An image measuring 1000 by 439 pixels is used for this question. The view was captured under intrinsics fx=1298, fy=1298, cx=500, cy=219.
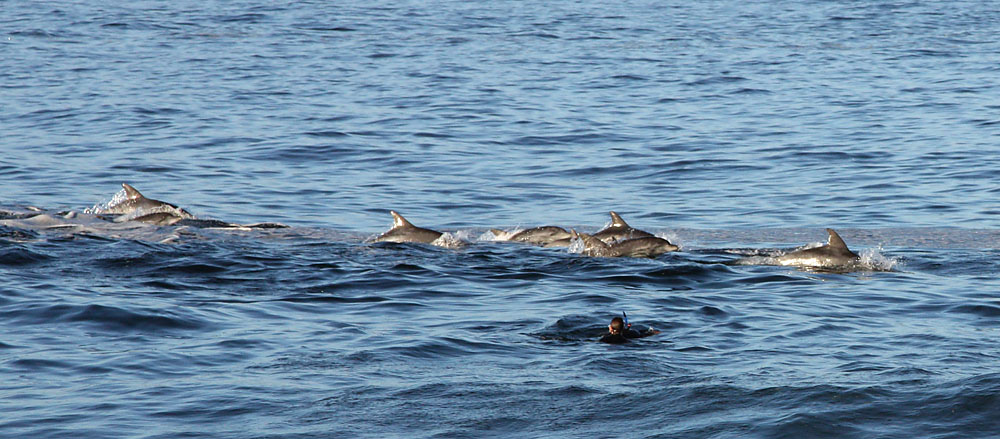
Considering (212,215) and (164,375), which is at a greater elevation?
(164,375)

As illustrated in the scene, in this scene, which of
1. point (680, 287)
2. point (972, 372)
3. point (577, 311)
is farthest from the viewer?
point (680, 287)

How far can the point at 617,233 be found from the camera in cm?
1642

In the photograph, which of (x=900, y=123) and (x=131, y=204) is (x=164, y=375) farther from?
(x=900, y=123)

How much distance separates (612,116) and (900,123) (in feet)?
20.6

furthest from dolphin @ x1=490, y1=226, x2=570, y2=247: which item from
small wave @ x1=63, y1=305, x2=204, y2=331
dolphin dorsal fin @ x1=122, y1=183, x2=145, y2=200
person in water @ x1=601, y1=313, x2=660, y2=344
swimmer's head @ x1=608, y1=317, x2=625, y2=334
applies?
dolphin dorsal fin @ x1=122, y1=183, x2=145, y2=200

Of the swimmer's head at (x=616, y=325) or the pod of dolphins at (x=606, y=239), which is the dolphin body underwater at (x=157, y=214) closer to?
the pod of dolphins at (x=606, y=239)

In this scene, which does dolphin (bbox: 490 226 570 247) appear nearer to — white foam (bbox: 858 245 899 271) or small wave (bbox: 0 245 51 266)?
white foam (bbox: 858 245 899 271)

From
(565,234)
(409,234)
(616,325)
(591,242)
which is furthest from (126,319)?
(565,234)

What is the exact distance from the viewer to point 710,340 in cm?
1166

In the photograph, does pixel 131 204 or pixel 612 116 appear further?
pixel 612 116

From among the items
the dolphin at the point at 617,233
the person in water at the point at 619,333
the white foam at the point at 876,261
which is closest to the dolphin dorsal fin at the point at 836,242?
the white foam at the point at 876,261

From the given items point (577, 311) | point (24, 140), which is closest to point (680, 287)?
point (577, 311)

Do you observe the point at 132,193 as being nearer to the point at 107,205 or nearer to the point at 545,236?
the point at 107,205

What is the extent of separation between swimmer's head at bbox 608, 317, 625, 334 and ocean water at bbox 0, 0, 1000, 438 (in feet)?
1.21
